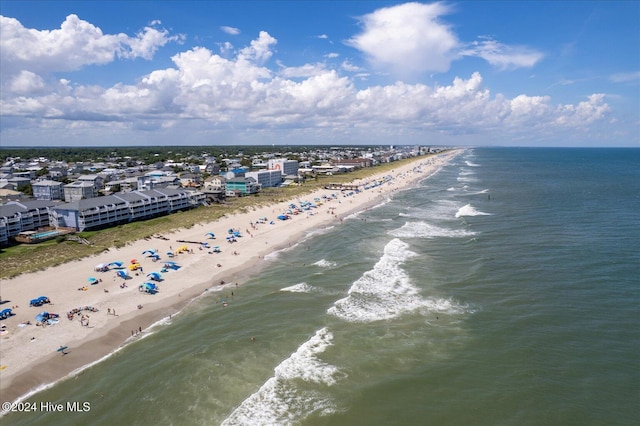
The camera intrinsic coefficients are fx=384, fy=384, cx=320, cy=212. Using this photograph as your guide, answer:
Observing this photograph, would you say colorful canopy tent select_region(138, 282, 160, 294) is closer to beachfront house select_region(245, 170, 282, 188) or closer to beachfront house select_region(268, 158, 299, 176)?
beachfront house select_region(245, 170, 282, 188)

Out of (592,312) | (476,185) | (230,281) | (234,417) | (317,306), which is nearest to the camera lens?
(234,417)

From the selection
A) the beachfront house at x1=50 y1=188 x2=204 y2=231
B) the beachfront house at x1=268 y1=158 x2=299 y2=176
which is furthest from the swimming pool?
the beachfront house at x1=268 y1=158 x2=299 y2=176

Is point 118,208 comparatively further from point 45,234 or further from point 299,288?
point 299,288

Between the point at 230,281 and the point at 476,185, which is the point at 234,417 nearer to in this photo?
the point at 230,281

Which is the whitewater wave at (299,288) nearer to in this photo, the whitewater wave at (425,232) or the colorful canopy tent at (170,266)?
the colorful canopy tent at (170,266)

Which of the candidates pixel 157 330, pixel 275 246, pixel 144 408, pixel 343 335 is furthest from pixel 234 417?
pixel 275 246

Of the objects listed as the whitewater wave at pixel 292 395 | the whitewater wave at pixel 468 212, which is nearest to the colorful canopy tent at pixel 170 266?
the whitewater wave at pixel 292 395
